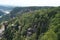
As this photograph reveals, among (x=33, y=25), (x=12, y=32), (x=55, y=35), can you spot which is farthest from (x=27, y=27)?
(x=55, y=35)

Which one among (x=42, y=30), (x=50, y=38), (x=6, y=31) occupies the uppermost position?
(x=50, y=38)

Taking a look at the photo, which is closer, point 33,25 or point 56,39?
point 56,39

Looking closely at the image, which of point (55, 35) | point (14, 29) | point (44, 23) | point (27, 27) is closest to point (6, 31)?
point (14, 29)

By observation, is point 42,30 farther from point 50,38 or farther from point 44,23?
point 50,38

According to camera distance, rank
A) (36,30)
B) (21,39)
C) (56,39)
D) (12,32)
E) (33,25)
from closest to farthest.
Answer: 1. (56,39)
2. (21,39)
3. (36,30)
4. (33,25)
5. (12,32)

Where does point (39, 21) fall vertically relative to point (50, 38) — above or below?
below

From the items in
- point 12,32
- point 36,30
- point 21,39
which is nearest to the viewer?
point 21,39

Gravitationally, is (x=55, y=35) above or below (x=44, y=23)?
above

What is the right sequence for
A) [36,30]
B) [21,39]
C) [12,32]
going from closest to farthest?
[21,39], [36,30], [12,32]

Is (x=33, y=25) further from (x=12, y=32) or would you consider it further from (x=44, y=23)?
(x=12, y=32)

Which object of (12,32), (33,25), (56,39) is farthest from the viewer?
(12,32)
